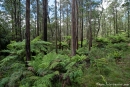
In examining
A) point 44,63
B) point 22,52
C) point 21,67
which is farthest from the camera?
point 22,52

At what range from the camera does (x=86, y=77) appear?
4980mm

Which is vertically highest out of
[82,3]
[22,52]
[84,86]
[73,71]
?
[82,3]

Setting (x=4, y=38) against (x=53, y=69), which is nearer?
(x=53, y=69)

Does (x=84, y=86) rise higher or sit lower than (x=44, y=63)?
lower

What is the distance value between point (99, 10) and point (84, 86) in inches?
836

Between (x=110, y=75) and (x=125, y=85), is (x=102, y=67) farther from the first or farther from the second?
(x=125, y=85)

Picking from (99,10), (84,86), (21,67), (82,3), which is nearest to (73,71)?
(84,86)

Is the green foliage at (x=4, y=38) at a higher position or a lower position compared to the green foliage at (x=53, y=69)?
higher

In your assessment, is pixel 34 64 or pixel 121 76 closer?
pixel 34 64

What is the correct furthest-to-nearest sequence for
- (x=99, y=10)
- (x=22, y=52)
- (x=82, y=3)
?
(x=99, y=10) < (x=82, y=3) < (x=22, y=52)

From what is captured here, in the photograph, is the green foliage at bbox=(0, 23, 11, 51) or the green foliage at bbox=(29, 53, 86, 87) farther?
the green foliage at bbox=(0, 23, 11, 51)

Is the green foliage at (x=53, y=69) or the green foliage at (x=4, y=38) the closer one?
the green foliage at (x=53, y=69)

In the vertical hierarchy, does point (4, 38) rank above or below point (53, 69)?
above

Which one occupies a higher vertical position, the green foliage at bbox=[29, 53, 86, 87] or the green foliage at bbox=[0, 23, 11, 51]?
the green foliage at bbox=[0, 23, 11, 51]
